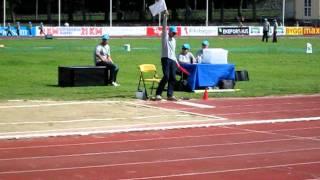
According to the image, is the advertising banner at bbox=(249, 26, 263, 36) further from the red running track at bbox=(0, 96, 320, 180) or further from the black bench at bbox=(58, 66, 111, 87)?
the red running track at bbox=(0, 96, 320, 180)

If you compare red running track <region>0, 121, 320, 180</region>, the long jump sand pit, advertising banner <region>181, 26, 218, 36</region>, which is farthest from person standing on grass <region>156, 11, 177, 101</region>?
advertising banner <region>181, 26, 218, 36</region>

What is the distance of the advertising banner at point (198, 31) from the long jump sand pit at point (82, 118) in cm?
6249

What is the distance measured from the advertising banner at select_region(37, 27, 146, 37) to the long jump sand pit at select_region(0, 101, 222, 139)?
→ 58.1 metres

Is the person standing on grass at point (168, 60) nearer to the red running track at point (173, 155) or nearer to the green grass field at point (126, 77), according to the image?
the green grass field at point (126, 77)

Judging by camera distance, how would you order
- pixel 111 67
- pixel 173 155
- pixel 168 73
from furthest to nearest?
pixel 111 67, pixel 168 73, pixel 173 155

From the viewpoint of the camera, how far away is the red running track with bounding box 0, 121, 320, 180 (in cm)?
876

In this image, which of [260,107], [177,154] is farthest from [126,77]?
[177,154]

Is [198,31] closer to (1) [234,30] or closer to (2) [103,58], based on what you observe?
(1) [234,30]

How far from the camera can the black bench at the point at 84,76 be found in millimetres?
20891

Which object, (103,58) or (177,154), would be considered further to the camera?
(103,58)

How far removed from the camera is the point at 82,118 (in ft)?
45.8

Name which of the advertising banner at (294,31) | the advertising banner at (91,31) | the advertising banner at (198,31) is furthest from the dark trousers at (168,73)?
the advertising banner at (294,31)

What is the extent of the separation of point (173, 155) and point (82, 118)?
425 centimetres

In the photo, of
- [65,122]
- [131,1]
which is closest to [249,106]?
[65,122]
